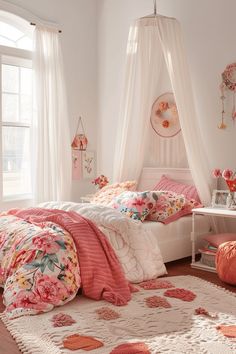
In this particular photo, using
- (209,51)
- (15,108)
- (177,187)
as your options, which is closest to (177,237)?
(177,187)

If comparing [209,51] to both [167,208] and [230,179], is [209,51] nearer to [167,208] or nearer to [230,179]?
[230,179]

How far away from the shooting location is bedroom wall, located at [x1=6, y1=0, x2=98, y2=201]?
590 centimetres

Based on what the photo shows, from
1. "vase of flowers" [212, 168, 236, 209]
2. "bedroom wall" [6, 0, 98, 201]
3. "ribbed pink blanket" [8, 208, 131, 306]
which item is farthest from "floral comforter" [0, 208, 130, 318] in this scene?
"bedroom wall" [6, 0, 98, 201]

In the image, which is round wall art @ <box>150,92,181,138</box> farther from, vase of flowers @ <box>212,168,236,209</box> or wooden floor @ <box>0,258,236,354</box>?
wooden floor @ <box>0,258,236,354</box>

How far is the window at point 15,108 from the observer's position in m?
5.48

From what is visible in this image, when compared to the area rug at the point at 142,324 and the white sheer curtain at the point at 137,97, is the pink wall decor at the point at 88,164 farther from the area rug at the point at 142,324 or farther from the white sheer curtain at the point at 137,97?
the area rug at the point at 142,324

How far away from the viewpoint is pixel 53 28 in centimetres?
570

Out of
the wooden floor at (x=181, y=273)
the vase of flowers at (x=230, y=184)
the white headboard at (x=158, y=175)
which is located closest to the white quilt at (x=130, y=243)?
the wooden floor at (x=181, y=273)

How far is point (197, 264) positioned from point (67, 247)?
1577 mm

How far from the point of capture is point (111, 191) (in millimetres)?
5145

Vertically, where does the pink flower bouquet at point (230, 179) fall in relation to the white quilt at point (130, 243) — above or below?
above

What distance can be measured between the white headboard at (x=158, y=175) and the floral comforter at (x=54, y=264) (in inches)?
69.8

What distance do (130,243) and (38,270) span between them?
932mm

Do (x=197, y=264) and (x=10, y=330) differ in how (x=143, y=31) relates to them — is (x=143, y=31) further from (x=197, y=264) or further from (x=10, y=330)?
(x=10, y=330)
